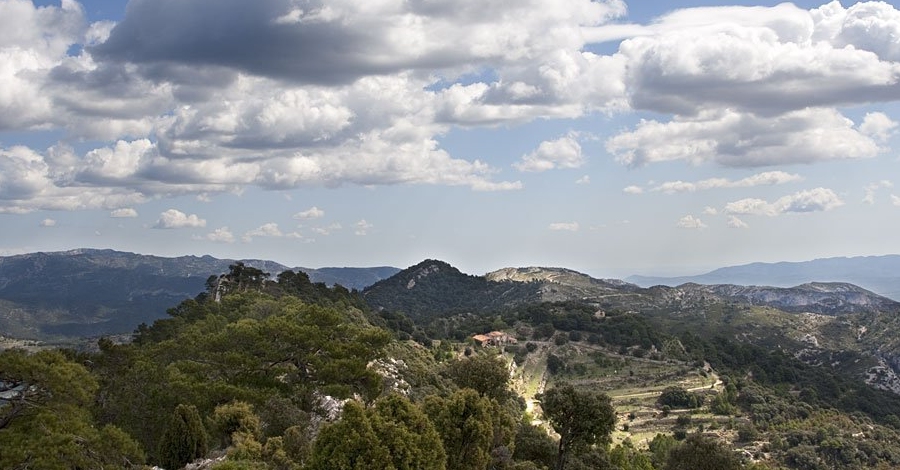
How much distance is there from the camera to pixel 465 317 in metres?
179

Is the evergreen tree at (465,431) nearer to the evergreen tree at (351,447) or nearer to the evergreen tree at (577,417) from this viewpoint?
the evergreen tree at (351,447)

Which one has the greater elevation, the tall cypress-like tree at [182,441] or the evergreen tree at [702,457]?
the tall cypress-like tree at [182,441]

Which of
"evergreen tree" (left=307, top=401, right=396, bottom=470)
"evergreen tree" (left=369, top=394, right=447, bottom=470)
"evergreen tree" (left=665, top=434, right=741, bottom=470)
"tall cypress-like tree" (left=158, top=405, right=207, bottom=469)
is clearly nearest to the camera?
"evergreen tree" (left=307, top=401, right=396, bottom=470)

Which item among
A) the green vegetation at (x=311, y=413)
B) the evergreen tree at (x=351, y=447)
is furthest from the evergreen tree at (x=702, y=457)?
the evergreen tree at (x=351, y=447)

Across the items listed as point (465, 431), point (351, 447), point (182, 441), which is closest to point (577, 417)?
point (465, 431)

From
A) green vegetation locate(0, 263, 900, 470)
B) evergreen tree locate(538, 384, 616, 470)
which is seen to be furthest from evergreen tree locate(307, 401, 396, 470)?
evergreen tree locate(538, 384, 616, 470)

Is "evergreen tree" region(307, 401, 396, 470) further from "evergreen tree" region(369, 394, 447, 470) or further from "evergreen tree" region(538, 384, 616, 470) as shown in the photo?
"evergreen tree" region(538, 384, 616, 470)

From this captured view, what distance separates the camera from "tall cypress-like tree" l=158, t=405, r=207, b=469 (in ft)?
97.8

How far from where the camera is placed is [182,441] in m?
29.9

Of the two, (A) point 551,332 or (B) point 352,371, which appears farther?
(A) point 551,332

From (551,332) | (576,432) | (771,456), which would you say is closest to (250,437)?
(576,432)

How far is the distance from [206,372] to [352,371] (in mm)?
9273

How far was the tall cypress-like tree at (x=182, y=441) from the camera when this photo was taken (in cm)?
2981

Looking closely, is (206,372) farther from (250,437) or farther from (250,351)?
(250,437)
